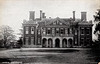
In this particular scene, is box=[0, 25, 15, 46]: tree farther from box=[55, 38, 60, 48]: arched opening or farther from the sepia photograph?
box=[55, 38, 60, 48]: arched opening

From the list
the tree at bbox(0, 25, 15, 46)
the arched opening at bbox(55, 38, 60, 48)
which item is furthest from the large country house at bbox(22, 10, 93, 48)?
the tree at bbox(0, 25, 15, 46)

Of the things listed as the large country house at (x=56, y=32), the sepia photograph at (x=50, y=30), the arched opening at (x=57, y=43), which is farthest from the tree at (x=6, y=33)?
the arched opening at (x=57, y=43)

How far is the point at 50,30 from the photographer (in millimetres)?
3381

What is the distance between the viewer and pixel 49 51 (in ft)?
11.0

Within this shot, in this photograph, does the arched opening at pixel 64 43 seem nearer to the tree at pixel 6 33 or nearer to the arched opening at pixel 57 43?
the arched opening at pixel 57 43

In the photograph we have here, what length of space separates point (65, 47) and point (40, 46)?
1.02ft

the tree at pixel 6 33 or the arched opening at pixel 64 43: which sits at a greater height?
the tree at pixel 6 33

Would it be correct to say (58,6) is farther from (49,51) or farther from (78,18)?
(49,51)

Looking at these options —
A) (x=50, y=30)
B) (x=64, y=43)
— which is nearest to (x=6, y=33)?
(x=50, y=30)

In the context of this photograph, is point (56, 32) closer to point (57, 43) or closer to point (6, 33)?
point (57, 43)

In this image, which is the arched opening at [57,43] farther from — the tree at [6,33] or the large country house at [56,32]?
the tree at [6,33]

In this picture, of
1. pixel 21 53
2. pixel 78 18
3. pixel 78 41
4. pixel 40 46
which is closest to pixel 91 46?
pixel 78 41

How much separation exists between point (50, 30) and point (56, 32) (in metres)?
0.08

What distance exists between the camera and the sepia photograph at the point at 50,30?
10.9 feet
